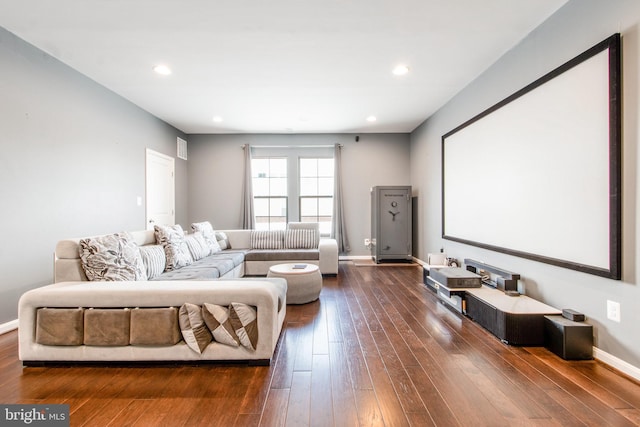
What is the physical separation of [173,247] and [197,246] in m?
0.61

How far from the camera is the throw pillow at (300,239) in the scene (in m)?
5.06

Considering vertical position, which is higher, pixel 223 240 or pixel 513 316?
pixel 223 240

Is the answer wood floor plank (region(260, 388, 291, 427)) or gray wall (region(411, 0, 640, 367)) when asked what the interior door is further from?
gray wall (region(411, 0, 640, 367))

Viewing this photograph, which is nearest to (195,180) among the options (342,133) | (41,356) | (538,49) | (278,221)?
(278,221)

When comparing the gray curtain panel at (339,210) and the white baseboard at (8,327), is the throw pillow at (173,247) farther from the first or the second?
the gray curtain panel at (339,210)

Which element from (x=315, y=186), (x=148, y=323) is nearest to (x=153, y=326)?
(x=148, y=323)

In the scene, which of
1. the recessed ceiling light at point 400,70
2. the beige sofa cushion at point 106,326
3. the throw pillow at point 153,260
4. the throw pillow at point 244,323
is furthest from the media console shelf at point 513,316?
the throw pillow at point 153,260

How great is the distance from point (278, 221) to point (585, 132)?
517 cm

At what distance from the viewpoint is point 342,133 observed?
6.14 m

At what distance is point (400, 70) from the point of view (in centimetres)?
333

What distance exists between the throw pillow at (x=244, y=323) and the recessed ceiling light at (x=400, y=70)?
9.80 ft

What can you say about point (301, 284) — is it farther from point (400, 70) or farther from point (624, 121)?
point (624, 121)

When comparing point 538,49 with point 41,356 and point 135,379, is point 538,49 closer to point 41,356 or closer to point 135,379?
point 135,379

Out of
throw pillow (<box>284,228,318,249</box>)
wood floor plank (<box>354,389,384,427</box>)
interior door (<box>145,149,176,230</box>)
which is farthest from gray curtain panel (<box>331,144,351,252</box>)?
wood floor plank (<box>354,389,384,427</box>)
